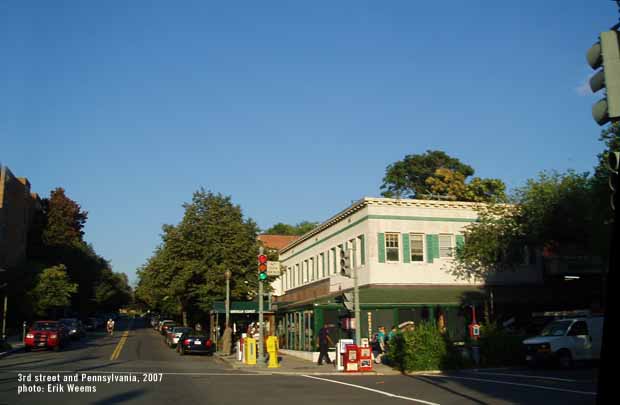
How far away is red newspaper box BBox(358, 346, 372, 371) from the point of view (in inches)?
937

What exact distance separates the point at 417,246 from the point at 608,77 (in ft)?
94.1

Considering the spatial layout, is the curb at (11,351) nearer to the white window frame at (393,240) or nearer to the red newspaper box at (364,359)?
the red newspaper box at (364,359)

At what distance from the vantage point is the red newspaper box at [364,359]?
78.1ft

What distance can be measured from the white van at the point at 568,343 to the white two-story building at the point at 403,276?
30.4 ft

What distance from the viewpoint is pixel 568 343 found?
23.3 meters

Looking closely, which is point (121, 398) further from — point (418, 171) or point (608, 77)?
point (418, 171)

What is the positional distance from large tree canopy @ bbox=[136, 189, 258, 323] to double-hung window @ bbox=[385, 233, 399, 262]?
1151 cm

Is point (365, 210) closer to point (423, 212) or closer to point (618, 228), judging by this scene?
point (423, 212)

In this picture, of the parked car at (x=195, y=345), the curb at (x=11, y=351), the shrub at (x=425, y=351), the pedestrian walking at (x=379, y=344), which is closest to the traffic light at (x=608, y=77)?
the shrub at (x=425, y=351)

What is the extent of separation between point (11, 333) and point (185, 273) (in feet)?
66.2

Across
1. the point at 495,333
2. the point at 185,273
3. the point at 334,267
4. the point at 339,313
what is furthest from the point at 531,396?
the point at 185,273

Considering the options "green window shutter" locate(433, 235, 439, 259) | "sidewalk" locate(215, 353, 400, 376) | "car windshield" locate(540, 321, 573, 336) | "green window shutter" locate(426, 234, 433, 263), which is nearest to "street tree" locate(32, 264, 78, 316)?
"sidewalk" locate(215, 353, 400, 376)

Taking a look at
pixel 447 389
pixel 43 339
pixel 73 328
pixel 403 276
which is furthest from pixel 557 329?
pixel 73 328

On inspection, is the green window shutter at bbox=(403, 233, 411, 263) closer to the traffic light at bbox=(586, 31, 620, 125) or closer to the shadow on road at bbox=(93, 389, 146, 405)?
the shadow on road at bbox=(93, 389, 146, 405)
